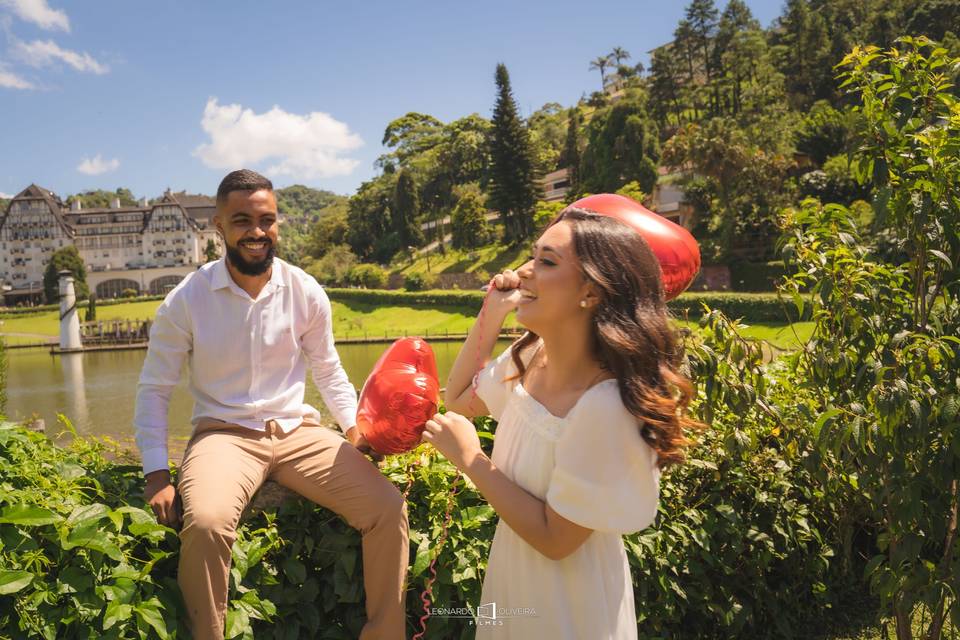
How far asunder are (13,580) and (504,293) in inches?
46.3

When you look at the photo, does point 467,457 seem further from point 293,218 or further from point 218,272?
point 293,218

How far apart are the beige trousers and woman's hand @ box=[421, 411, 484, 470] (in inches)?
19.7

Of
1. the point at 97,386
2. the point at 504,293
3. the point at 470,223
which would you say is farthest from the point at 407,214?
the point at 504,293

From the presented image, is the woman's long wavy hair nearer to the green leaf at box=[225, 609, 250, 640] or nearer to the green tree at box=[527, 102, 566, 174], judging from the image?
the green leaf at box=[225, 609, 250, 640]

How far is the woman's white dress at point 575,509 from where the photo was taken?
4.01 feet

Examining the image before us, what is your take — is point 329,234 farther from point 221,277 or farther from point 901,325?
point 901,325

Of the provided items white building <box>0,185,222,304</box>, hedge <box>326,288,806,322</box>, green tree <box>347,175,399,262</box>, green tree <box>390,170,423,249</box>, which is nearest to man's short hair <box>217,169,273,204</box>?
hedge <box>326,288,806,322</box>

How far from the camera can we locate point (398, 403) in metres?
1.74

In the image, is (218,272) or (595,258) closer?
(595,258)

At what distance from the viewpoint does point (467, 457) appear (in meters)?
1.33

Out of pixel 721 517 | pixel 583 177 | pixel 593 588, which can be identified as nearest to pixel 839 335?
pixel 721 517

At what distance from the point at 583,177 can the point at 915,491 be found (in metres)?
41.0

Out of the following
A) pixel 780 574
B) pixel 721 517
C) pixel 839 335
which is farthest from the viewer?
pixel 780 574

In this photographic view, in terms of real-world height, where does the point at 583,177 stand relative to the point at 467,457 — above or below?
above
